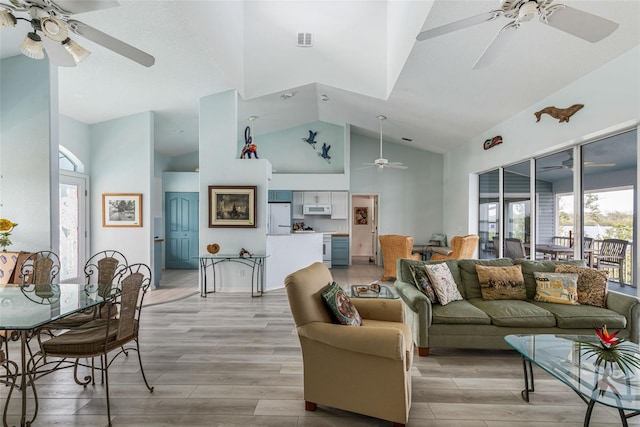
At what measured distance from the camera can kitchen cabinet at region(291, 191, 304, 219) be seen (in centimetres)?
862

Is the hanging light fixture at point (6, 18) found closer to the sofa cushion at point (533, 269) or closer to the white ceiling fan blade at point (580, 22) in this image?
the white ceiling fan blade at point (580, 22)

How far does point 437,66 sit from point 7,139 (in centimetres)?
521

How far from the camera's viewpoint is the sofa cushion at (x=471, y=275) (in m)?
3.45

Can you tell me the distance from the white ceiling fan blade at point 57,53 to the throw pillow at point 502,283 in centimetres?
416

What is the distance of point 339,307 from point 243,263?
12.1ft

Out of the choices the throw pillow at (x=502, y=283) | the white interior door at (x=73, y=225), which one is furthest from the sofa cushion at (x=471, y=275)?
the white interior door at (x=73, y=225)

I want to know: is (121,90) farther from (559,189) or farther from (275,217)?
(559,189)

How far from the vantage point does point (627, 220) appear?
3258 mm

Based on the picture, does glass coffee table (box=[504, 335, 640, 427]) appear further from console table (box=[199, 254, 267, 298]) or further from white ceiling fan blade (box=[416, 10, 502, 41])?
console table (box=[199, 254, 267, 298])

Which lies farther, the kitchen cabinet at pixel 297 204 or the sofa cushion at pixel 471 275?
the kitchen cabinet at pixel 297 204

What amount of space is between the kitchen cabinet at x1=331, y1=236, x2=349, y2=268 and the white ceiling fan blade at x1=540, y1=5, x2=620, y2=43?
6703 mm

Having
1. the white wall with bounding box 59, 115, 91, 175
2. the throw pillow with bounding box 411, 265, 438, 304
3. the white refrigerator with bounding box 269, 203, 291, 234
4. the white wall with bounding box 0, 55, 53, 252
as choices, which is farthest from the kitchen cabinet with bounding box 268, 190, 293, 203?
the throw pillow with bounding box 411, 265, 438, 304

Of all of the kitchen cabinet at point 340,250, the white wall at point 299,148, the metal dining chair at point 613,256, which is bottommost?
the kitchen cabinet at point 340,250

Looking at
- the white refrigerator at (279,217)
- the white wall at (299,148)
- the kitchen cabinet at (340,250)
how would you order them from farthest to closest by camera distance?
the white wall at (299,148)
the kitchen cabinet at (340,250)
the white refrigerator at (279,217)
